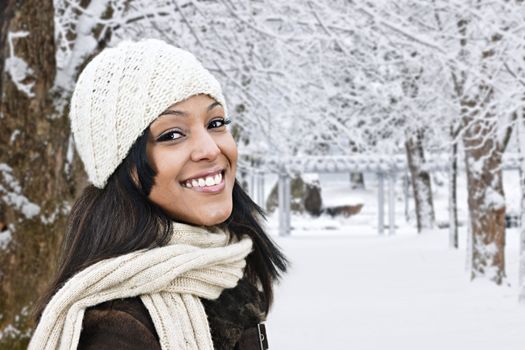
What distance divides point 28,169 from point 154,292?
430 cm

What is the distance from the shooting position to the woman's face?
1.81 metres

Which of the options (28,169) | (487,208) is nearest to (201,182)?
(28,169)

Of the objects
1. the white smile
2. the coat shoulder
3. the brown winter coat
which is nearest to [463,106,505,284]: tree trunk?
the brown winter coat

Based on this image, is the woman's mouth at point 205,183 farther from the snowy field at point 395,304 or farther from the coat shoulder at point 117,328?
the snowy field at point 395,304

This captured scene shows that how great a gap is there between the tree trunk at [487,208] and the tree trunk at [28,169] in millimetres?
7801

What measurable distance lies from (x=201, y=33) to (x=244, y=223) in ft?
21.8

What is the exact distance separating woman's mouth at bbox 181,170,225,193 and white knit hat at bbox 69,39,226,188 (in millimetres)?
148

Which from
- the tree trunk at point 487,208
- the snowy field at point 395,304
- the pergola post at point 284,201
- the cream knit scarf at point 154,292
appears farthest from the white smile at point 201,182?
the pergola post at point 284,201

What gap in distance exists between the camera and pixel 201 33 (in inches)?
339

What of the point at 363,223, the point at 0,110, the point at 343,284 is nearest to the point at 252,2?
the point at 0,110

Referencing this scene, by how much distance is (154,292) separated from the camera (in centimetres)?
173

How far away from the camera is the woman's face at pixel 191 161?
71.1 inches

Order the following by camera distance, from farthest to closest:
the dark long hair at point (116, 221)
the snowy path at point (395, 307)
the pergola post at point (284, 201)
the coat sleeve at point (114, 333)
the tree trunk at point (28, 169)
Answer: the pergola post at point (284, 201), the snowy path at point (395, 307), the tree trunk at point (28, 169), the dark long hair at point (116, 221), the coat sleeve at point (114, 333)

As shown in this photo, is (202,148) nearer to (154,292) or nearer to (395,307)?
(154,292)
